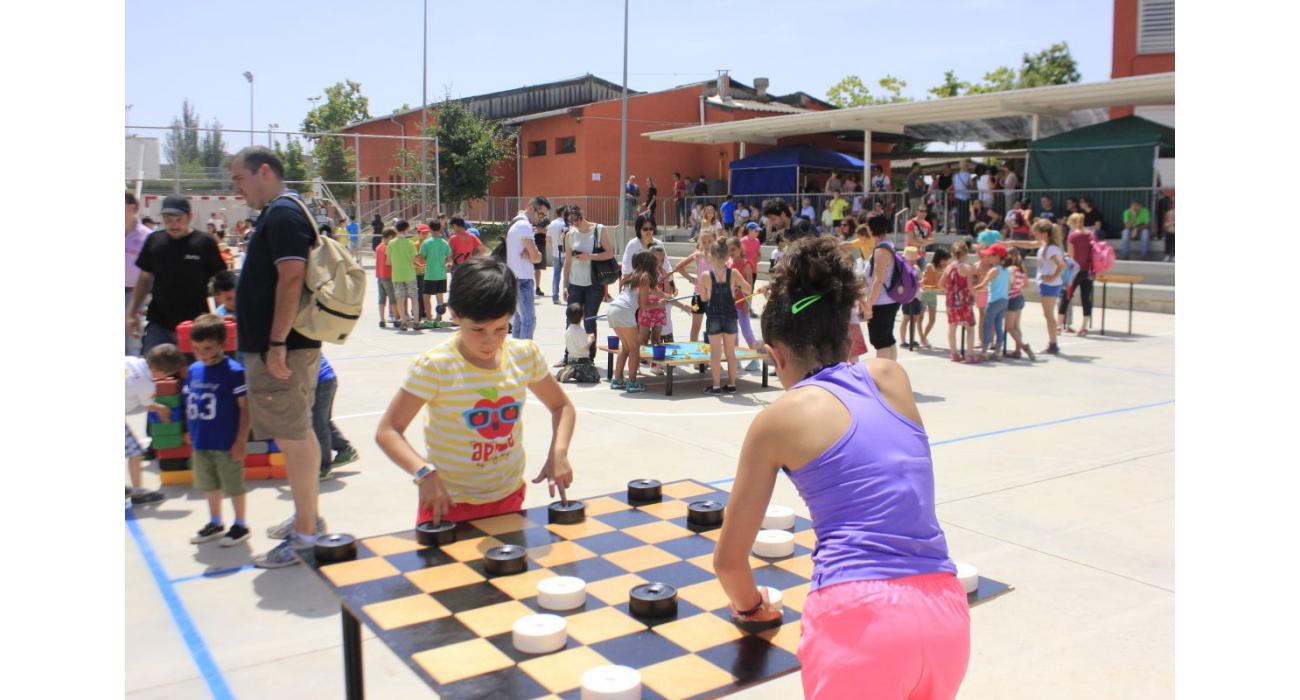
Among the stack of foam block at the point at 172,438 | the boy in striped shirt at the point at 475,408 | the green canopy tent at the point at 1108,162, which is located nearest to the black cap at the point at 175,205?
the stack of foam block at the point at 172,438

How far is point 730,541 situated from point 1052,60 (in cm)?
6812

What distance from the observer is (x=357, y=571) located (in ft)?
8.95

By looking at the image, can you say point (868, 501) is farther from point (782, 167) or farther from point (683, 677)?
point (782, 167)

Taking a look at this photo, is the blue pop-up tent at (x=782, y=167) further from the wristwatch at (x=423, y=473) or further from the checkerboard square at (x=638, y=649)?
the checkerboard square at (x=638, y=649)

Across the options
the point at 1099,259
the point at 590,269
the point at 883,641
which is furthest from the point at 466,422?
the point at 1099,259

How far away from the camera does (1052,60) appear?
62625 millimetres

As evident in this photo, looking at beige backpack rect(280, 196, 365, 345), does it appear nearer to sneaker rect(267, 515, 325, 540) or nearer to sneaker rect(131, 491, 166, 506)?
sneaker rect(267, 515, 325, 540)

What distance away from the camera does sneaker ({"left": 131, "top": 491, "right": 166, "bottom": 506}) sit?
603cm

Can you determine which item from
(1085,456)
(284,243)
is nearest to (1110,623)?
(1085,456)

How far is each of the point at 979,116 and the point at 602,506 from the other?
22915 millimetres

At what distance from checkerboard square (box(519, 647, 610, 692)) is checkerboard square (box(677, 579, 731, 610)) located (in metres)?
0.39

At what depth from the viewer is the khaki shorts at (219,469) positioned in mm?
5309

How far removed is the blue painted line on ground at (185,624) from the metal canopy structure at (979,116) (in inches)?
806

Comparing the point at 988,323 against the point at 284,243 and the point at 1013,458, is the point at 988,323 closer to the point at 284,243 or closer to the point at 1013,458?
the point at 1013,458
